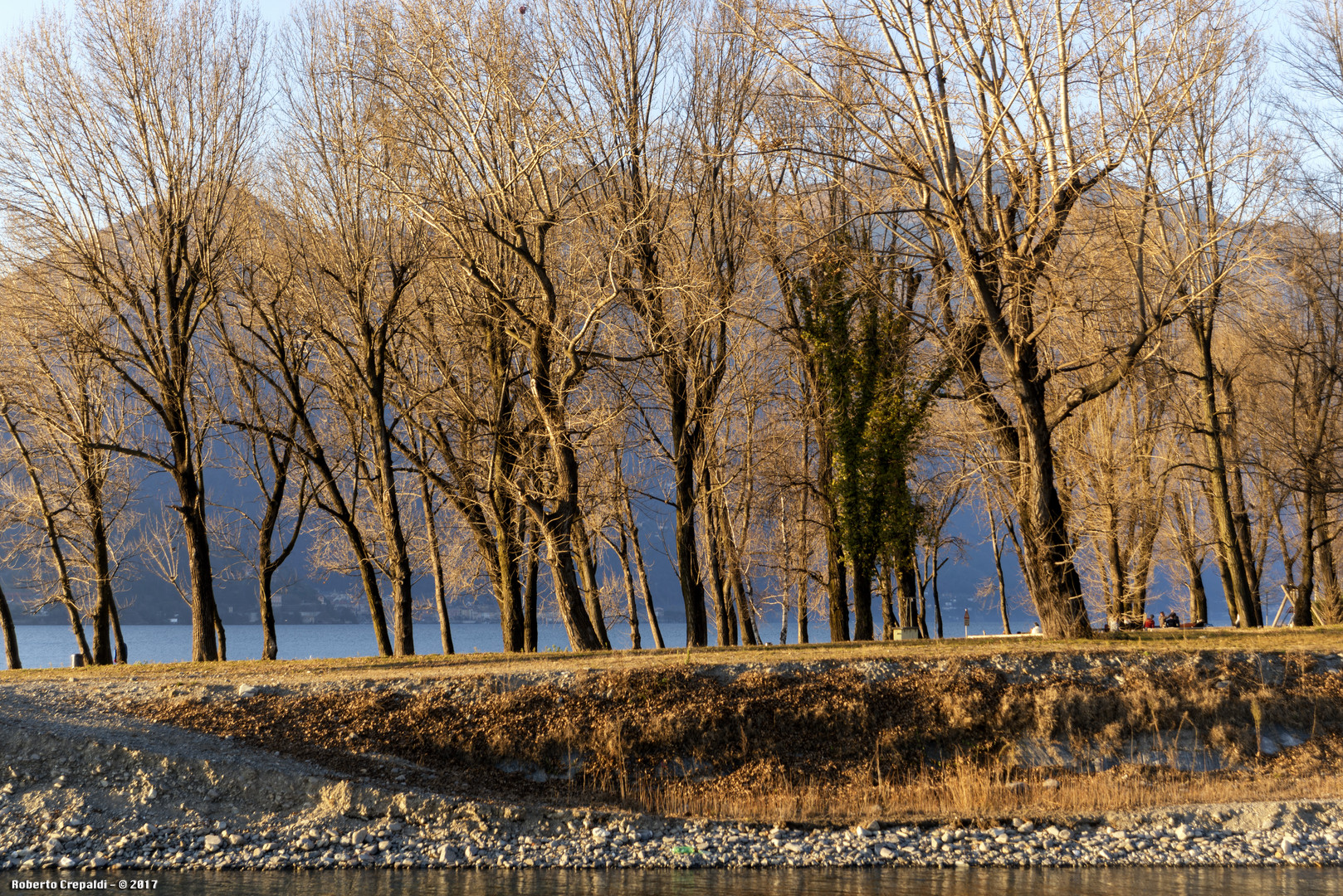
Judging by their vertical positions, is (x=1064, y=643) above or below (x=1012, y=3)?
below

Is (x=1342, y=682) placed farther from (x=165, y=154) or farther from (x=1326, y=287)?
(x=165, y=154)

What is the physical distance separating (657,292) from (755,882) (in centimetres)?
1305

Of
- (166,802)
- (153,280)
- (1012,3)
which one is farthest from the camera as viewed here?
(153,280)

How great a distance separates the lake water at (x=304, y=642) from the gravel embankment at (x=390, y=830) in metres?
38.7

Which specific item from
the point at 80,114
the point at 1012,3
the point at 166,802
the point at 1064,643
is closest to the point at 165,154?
the point at 80,114

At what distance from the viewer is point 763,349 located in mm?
26047

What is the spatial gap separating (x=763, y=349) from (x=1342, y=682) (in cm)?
1496

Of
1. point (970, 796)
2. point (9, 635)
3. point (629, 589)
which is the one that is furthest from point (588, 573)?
point (9, 635)

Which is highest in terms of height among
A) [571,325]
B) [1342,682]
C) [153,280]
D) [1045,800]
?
[153,280]

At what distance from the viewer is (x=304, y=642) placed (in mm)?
128500

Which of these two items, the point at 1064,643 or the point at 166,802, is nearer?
the point at 166,802

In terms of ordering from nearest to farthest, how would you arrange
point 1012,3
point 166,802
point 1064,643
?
1. point 166,802
2. point 1012,3
3. point 1064,643

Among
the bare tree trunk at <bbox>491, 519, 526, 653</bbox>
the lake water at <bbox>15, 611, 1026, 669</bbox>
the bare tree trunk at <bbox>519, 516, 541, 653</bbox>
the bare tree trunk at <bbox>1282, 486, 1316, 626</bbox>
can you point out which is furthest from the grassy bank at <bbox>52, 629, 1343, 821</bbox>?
the lake water at <bbox>15, 611, 1026, 669</bbox>

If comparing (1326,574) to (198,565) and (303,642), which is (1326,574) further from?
(303,642)
